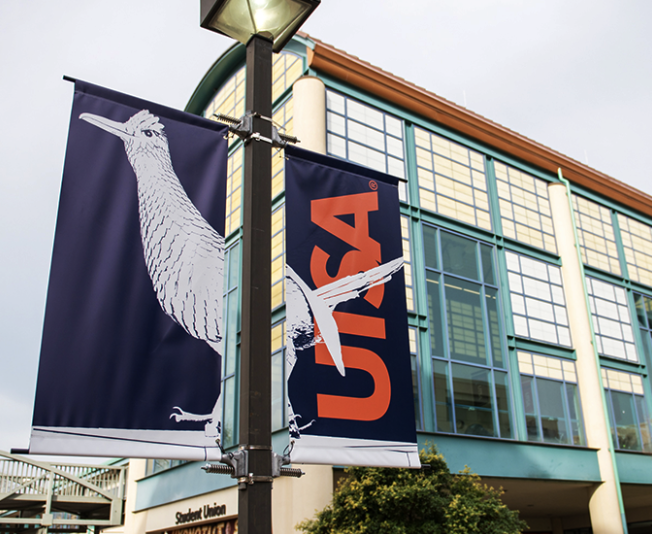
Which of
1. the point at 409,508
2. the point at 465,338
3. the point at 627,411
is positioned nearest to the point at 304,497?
the point at 409,508

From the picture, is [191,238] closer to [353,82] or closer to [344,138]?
[344,138]

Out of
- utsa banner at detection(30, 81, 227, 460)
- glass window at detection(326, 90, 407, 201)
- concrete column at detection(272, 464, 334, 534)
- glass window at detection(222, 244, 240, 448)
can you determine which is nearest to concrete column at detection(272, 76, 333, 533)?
concrete column at detection(272, 464, 334, 534)

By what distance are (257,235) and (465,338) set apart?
1560cm

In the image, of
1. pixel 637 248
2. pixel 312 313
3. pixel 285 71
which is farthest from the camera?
pixel 637 248

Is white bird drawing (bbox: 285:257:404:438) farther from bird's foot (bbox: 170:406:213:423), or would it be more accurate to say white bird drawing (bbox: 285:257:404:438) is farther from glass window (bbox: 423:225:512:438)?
glass window (bbox: 423:225:512:438)

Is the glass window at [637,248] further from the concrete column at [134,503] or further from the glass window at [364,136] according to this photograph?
the concrete column at [134,503]

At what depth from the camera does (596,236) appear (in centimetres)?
2578

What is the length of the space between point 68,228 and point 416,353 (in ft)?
45.4

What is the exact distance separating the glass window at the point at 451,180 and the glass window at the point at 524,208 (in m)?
0.90

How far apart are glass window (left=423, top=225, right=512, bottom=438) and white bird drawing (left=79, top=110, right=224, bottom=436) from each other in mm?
13335

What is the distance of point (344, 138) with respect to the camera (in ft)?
63.9

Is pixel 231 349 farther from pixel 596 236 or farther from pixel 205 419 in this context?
pixel 596 236

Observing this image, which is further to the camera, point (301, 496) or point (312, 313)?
point (301, 496)

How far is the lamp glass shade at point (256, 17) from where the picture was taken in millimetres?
5508
